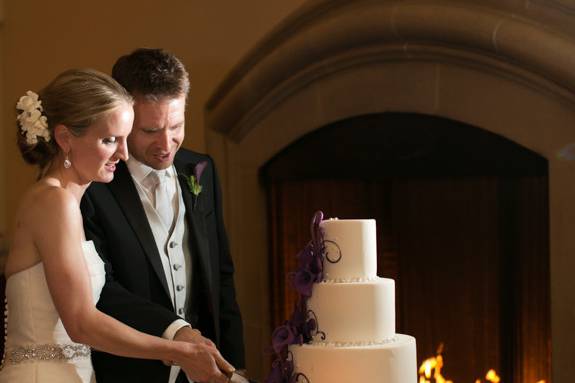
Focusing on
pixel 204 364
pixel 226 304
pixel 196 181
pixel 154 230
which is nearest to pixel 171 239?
pixel 154 230

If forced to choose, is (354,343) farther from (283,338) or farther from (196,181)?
(196,181)

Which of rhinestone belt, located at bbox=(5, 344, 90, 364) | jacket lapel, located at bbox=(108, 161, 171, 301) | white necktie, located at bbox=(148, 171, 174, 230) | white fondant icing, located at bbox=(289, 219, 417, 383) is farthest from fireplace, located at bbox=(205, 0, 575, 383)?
rhinestone belt, located at bbox=(5, 344, 90, 364)

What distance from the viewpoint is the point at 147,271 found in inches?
120

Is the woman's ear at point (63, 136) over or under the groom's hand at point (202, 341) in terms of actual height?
over

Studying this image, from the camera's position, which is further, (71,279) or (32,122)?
(32,122)

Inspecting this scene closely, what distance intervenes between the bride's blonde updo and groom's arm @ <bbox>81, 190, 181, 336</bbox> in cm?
29

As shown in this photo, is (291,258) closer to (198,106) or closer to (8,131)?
(198,106)

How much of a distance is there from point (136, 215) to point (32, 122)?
1.57 ft

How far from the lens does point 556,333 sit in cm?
426

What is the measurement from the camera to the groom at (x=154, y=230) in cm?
297

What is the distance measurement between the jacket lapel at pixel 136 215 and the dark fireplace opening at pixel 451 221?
1.98m

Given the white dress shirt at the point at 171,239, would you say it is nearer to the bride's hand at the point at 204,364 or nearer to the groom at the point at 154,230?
the groom at the point at 154,230

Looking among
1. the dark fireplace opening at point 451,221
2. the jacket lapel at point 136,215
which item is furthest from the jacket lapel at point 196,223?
the dark fireplace opening at point 451,221

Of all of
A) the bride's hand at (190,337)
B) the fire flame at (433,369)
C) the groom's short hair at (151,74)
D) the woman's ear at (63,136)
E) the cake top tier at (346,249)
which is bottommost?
the fire flame at (433,369)
